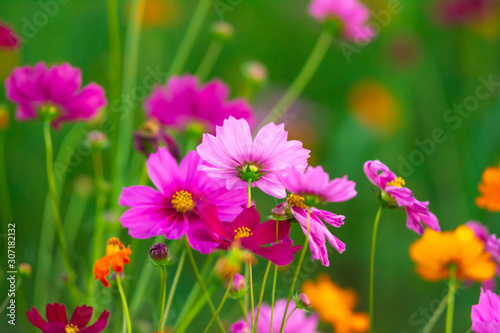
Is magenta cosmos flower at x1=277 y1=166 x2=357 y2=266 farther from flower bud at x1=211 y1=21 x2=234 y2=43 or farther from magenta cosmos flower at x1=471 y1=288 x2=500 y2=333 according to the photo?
flower bud at x1=211 y1=21 x2=234 y2=43

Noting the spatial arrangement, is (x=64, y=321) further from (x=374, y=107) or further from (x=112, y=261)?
(x=374, y=107)

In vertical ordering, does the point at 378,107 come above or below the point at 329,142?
above

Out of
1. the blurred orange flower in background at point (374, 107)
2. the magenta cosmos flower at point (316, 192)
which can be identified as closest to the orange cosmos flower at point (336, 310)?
the magenta cosmos flower at point (316, 192)

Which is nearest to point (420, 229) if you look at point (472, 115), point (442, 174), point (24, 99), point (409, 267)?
point (24, 99)

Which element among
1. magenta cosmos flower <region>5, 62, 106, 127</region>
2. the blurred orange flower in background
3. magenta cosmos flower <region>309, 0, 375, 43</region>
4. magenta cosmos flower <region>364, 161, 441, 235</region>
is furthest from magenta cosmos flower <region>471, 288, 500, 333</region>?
the blurred orange flower in background

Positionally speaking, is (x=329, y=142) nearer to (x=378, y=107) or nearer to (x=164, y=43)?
(x=378, y=107)

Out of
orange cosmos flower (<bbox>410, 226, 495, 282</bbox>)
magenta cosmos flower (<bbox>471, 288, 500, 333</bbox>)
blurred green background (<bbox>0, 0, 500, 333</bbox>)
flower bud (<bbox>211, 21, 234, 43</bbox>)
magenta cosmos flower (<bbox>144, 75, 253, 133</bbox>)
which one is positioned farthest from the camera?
blurred green background (<bbox>0, 0, 500, 333</bbox>)

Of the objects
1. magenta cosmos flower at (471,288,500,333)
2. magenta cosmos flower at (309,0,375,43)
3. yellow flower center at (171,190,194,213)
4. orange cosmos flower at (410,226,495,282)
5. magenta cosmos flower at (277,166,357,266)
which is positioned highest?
magenta cosmos flower at (309,0,375,43)

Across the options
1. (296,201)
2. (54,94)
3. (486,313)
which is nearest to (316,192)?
(296,201)
